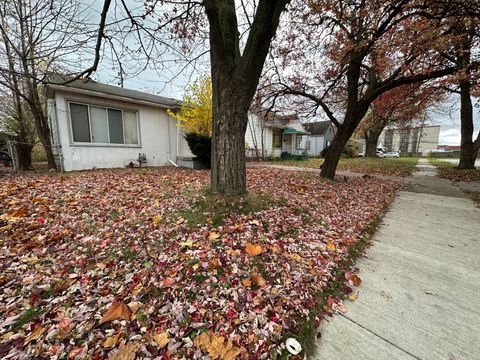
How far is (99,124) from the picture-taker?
834 centimetres

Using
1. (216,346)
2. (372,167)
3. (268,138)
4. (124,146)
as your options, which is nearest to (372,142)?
(268,138)

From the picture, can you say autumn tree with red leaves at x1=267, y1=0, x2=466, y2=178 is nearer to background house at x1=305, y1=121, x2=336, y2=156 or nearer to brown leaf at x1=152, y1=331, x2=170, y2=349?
brown leaf at x1=152, y1=331, x2=170, y2=349

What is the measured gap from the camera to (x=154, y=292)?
189 cm

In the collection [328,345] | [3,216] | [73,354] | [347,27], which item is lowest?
[328,345]

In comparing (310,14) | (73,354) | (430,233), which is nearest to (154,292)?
(73,354)

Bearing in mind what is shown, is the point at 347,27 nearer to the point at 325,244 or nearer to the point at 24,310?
the point at 325,244

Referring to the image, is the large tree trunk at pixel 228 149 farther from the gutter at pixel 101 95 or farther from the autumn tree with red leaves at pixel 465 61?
the gutter at pixel 101 95

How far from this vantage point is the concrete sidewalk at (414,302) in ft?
4.89

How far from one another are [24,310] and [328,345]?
2.38 m

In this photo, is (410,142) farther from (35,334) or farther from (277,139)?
(35,334)

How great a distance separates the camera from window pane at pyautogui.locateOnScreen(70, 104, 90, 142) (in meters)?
7.71

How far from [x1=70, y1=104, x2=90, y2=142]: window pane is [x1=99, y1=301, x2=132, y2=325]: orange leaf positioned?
837cm

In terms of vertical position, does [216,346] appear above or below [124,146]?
below

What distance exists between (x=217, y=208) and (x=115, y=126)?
7756 mm
